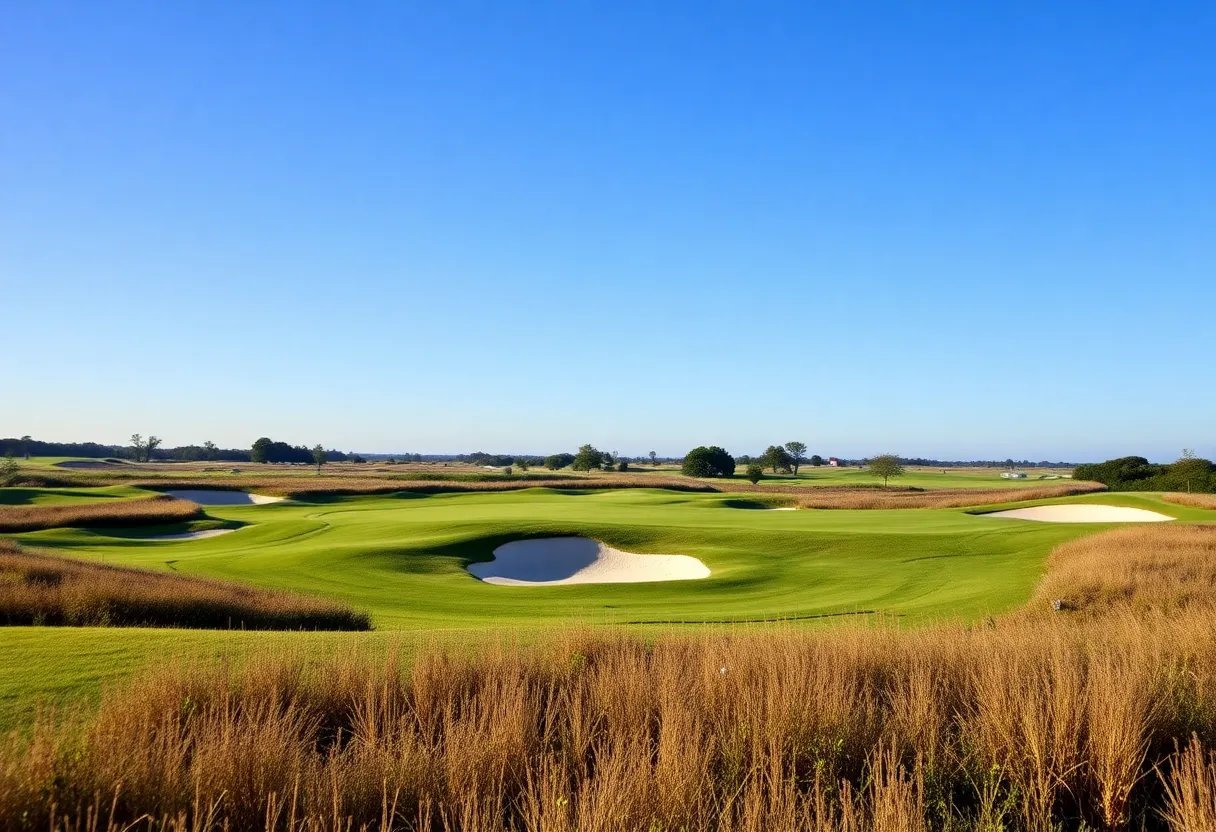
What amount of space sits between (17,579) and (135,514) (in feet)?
85.8

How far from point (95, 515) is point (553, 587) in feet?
81.4

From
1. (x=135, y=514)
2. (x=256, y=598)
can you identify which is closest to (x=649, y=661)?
(x=256, y=598)

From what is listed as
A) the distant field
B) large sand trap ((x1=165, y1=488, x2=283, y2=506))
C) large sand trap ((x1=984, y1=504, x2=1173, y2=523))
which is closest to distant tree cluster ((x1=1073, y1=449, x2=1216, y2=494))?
the distant field

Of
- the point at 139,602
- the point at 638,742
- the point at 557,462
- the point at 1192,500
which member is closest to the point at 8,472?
the point at 139,602

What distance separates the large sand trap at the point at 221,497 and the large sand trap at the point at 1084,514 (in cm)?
4283

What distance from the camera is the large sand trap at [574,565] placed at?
25219 millimetres

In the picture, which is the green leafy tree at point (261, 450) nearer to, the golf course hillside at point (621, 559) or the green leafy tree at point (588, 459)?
the green leafy tree at point (588, 459)

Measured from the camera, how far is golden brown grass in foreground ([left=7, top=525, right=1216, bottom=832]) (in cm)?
512

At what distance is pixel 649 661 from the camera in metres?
9.28

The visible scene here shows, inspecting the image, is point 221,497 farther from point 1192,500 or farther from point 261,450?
point 261,450

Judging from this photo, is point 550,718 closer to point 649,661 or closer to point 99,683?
point 649,661

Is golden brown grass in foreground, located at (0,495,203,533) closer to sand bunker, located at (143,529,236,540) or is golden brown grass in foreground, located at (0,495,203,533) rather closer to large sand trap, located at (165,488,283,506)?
sand bunker, located at (143,529,236,540)

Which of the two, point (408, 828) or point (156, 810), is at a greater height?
point (156, 810)

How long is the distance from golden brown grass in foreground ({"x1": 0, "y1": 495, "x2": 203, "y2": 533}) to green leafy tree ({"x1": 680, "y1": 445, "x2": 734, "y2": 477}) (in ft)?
276
